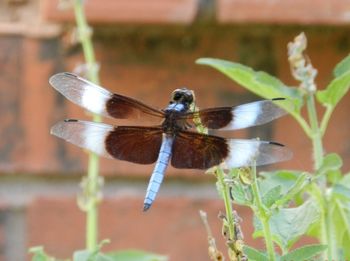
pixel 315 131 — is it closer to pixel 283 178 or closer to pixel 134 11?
pixel 283 178

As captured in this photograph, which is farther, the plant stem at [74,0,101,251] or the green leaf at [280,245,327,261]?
the plant stem at [74,0,101,251]

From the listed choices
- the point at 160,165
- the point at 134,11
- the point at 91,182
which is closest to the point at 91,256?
the point at 160,165

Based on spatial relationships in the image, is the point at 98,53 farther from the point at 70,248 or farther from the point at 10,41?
the point at 70,248

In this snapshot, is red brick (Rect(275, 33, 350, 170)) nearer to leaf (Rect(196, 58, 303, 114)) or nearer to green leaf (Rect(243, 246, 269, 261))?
leaf (Rect(196, 58, 303, 114))

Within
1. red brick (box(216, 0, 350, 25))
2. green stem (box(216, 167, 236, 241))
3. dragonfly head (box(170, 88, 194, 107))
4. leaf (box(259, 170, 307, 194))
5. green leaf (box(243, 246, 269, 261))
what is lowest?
green leaf (box(243, 246, 269, 261))

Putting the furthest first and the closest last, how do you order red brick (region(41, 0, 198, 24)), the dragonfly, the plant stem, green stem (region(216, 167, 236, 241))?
1. red brick (region(41, 0, 198, 24))
2. the plant stem
3. the dragonfly
4. green stem (region(216, 167, 236, 241))

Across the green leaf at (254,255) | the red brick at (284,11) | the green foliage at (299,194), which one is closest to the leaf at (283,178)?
the green foliage at (299,194)

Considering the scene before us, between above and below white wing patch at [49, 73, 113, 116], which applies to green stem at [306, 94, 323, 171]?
below

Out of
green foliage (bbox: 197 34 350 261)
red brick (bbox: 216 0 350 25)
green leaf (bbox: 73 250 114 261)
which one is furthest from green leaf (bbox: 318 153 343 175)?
red brick (bbox: 216 0 350 25)

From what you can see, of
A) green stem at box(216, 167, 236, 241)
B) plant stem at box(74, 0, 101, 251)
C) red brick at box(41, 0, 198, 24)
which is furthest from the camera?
red brick at box(41, 0, 198, 24)
